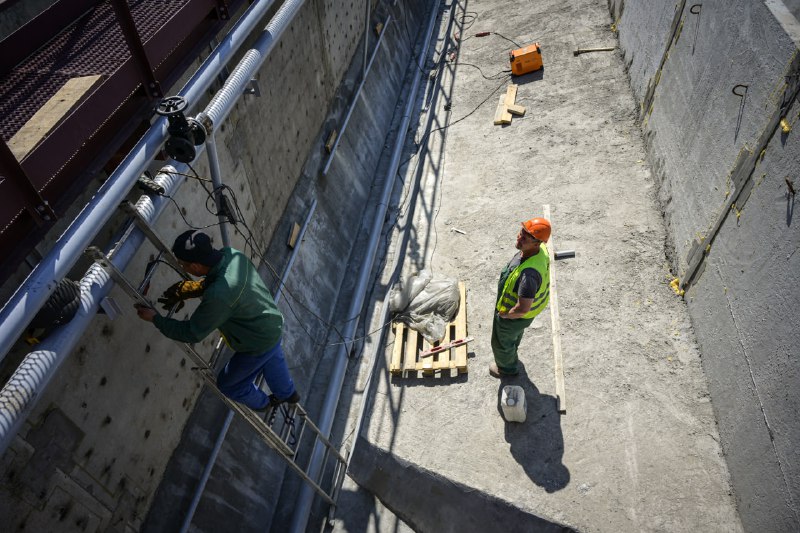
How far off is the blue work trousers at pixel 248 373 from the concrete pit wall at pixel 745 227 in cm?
468

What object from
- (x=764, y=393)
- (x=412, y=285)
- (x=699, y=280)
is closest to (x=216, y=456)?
(x=412, y=285)

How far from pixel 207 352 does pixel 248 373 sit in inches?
80.8

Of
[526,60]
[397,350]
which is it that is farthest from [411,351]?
[526,60]

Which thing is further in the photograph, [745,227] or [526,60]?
[526,60]

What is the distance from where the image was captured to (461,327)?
814cm

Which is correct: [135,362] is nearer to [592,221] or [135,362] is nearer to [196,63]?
[196,63]

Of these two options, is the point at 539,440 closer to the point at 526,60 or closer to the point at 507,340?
the point at 507,340

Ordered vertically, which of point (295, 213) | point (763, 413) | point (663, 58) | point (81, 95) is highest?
point (663, 58)

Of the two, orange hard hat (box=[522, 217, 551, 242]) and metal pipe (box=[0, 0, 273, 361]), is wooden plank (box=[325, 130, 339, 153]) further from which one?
orange hard hat (box=[522, 217, 551, 242])

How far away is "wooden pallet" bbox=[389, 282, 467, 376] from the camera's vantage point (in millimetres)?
7754

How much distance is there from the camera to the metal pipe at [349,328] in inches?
260

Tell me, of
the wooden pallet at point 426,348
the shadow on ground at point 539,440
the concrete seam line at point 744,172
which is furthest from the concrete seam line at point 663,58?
the shadow on ground at point 539,440

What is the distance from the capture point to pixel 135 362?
17.3 feet

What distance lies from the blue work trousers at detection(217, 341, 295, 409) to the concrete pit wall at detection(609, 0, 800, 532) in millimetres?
4682
